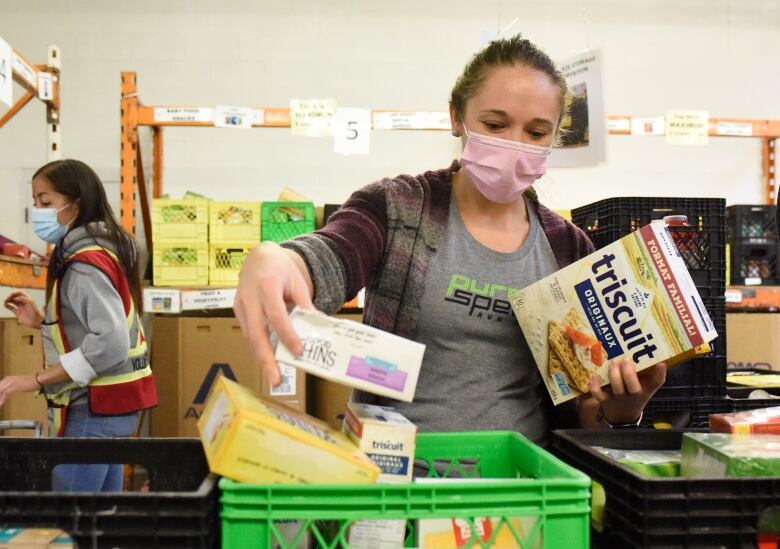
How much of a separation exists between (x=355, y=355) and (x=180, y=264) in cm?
315

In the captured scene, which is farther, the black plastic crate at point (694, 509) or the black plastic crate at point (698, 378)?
the black plastic crate at point (698, 378)

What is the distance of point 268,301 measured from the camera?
78 centimetres

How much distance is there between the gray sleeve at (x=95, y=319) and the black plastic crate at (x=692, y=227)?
5.07ft

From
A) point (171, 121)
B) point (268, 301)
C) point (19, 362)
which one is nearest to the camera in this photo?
point (268, 301)

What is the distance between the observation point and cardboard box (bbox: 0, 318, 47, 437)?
10.8ft

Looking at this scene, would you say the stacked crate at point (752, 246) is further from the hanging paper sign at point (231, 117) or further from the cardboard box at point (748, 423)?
the cardboard box at point (748, 423)

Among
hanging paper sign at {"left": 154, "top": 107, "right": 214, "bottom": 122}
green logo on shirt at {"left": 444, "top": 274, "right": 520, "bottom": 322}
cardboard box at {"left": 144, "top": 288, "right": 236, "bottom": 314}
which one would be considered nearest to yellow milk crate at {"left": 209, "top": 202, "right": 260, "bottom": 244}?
cardboard box at {"left": 144, "top": 288, "right": 236, "bottom": 314}

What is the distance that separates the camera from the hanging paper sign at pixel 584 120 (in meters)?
1.80

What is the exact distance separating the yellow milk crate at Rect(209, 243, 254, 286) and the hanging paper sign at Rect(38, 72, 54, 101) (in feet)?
3.55

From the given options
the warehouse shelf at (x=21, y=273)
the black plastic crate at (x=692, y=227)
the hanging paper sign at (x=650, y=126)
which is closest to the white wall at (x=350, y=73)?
the hanging paper sign at (x=650, y=126)

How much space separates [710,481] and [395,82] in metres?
4.64

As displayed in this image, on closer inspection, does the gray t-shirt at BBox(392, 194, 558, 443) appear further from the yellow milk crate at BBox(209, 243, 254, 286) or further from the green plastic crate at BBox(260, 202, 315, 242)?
the yellow milk crate at BBox(209, 243, 254, 286)

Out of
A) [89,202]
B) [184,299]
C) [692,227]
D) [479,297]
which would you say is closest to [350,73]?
[184,299]

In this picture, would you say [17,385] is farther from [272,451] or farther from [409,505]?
[409,505]
